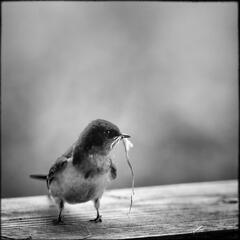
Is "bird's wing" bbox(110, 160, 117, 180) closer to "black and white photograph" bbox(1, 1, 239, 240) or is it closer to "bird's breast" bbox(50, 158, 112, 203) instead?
"bird's breast" bbox(50, 158, 112, 203)

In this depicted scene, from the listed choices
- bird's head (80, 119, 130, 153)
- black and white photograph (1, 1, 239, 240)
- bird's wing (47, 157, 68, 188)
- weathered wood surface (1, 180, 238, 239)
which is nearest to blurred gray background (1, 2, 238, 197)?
black and white photograph (1, 1, 239, 240)

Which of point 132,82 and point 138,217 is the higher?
point 132,82

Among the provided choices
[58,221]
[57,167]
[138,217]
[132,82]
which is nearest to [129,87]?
[132,82]

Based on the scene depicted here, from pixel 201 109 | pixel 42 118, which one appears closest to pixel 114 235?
pixel 42 118

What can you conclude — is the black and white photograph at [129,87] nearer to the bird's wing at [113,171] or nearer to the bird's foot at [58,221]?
the bird's foot at [58,221]

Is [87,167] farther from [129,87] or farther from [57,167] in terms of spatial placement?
[129,87]

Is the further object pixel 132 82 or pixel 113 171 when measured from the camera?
pixel 132 82
